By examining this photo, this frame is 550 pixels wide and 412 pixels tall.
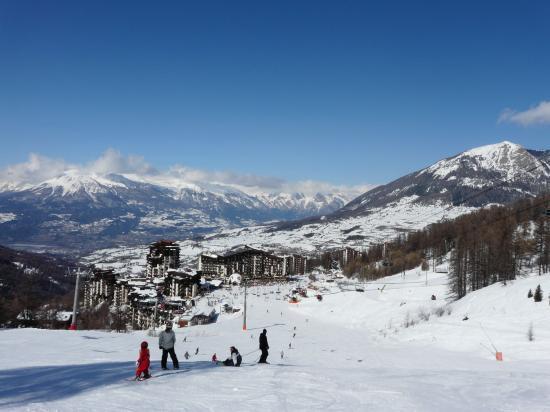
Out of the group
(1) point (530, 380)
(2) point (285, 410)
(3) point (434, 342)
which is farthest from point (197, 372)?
(3) point (434, 342)

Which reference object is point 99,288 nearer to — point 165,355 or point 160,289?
point 160,289

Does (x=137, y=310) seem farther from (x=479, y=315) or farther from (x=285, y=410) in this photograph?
(x=285, y=410)

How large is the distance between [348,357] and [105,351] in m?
14.3

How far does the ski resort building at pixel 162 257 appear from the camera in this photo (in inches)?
6531

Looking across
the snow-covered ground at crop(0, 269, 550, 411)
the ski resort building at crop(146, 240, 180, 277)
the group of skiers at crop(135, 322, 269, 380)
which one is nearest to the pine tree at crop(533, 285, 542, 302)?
the snow-covered ground at crop(0, 269, 550, 411)

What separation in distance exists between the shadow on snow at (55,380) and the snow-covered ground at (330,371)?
3 centimetres

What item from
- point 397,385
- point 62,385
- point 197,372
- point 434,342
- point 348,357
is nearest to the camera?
point 62,385

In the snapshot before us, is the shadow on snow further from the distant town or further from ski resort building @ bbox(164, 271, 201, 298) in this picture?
ski resort building @ bbox(164, 271, 201, 298)

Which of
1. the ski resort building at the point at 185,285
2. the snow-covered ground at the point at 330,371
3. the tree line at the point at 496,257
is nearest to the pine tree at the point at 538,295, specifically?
the snow-covered ground at the point at 330,371

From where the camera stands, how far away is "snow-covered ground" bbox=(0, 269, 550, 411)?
1367cm

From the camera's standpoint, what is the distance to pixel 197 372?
18391mm

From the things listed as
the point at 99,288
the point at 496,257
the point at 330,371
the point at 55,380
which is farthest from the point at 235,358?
the point at 99,288

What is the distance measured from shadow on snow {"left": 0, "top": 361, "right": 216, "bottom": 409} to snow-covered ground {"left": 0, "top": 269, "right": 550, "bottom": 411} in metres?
0.03

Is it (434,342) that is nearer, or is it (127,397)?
(127,397)
